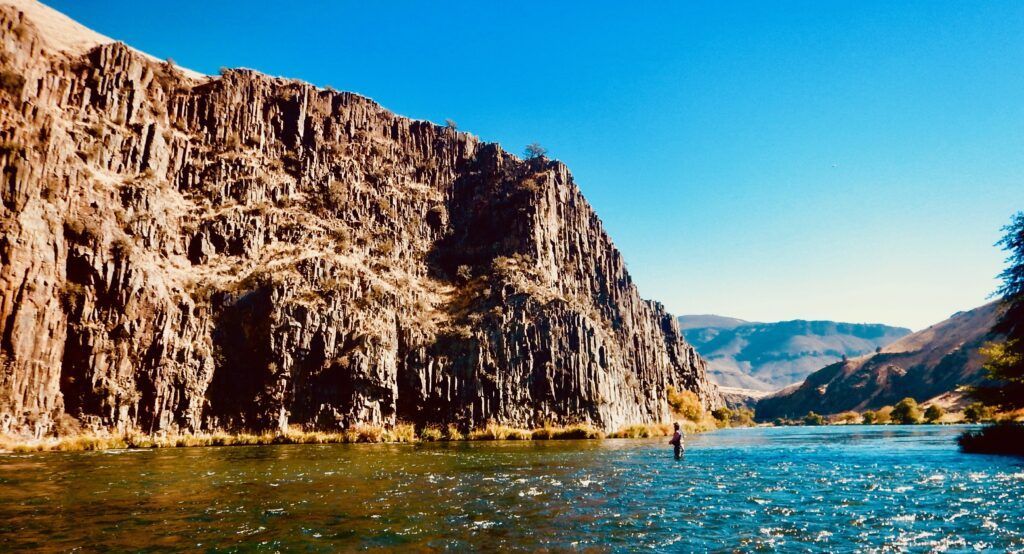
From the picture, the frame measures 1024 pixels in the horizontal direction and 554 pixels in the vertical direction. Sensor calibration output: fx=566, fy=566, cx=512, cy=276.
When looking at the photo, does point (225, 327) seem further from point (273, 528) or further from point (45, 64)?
point (273, 528)

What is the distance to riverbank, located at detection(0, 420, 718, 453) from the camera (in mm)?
47719

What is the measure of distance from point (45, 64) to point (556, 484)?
86.9 metres

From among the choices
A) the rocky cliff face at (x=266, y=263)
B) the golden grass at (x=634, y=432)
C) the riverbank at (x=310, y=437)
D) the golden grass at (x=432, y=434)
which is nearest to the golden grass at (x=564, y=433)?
the riverbank at (x=310, y=437)

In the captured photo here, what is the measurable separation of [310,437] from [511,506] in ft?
171

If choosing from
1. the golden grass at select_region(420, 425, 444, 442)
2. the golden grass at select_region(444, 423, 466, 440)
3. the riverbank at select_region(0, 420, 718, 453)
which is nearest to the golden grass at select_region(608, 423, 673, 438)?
the riverbank at select_region(0, 420, 718, 453)

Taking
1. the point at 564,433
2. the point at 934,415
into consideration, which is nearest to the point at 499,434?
the point at 564,433

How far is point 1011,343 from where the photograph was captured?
1642 inches

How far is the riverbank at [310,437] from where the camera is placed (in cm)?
4772

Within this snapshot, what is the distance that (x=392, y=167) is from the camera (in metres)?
109

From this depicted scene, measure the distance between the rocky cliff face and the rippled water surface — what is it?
2671cm

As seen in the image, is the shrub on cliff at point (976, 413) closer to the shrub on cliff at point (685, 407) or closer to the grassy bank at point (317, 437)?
the shrub on cliff at point (685, 407)

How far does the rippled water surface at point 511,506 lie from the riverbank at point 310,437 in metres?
15.2

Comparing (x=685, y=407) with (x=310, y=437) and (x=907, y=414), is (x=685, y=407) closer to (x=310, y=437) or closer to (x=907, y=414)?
(x=907, y=414)

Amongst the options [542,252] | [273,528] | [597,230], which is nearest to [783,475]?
[273,528]
